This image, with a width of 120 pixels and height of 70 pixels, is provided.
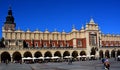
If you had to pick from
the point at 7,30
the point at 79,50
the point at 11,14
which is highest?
the point at 11,14

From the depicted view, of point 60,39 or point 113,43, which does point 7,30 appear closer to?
point 60,39

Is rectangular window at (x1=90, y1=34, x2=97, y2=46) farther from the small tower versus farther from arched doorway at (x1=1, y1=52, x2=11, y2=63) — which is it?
arched doorway at (x1=1, y1=52, x2=11, y2=63)

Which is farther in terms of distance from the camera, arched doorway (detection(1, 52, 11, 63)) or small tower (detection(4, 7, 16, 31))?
small tower (detection(4, 7, 16, 31))

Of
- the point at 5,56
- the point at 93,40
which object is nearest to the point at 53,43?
the point at 93,40

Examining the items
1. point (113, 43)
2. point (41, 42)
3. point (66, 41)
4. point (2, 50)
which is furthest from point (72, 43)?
point (2, 50)

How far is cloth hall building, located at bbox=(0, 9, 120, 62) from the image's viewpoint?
9203cm

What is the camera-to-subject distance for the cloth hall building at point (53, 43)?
9203 cm

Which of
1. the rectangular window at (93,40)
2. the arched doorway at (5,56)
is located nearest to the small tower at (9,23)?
the arched doorway at (5,56)

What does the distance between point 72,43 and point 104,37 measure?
56.4ft

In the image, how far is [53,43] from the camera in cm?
10825

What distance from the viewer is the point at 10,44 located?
308ft

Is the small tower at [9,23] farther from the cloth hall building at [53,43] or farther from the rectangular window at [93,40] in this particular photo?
the rectangular window at [93,40]

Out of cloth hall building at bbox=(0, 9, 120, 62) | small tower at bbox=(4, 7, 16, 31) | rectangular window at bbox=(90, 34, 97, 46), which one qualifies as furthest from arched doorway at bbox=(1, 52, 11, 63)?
rectangular window at bbox=(90, 34, 97, 46)

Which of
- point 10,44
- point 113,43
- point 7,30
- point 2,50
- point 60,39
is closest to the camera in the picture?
point 2,50
